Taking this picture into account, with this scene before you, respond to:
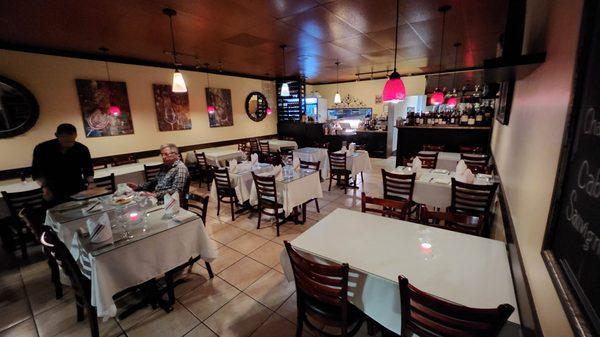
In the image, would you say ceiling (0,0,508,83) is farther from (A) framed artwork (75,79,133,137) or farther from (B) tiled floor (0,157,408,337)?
(B) tiled floor (0,157,408,337)

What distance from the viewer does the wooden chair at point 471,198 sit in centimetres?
279

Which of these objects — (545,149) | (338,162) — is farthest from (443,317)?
(338,162)

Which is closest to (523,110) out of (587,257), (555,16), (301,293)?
(555,16)

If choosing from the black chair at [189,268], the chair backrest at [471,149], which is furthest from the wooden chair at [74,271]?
the chair backrest at [471,149]

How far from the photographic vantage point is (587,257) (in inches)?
28.8

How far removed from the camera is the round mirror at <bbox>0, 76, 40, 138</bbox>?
172 inches

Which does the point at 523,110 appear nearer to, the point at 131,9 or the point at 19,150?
the point at 131,9

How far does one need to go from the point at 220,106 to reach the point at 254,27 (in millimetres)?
4473

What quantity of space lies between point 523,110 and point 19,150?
24.4 feet

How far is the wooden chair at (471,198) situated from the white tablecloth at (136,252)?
9.42ft

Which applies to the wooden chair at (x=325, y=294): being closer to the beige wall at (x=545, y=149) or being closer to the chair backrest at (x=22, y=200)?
the beige wall at (x=545, y=149)

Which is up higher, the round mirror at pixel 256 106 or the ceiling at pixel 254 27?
the ceiling at pixel 254 27

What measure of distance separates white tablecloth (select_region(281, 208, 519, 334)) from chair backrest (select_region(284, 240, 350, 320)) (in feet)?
0.51

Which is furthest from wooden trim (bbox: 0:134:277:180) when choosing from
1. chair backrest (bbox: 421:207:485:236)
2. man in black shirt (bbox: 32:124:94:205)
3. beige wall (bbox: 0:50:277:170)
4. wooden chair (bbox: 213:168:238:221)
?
chair backrest (bbox: 421:207:485:236)
